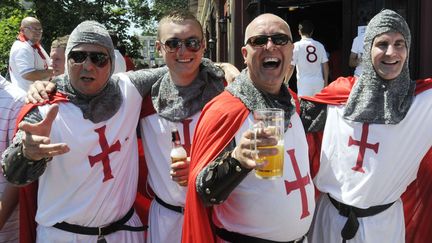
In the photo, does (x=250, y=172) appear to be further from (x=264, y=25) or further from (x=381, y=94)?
(x=381, y=94)

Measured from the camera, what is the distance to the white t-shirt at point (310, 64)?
7004 millimetres

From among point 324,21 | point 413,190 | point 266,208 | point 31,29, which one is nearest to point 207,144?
point 266,208

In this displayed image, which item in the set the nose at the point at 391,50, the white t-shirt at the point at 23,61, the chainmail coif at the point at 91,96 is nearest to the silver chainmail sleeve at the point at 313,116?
the nose at the point at 391,50

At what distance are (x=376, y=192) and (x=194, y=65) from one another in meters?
1.30

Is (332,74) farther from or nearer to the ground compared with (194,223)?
farther from the ground

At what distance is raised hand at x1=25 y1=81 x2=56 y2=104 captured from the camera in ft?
8.27

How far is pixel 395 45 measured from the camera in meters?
2.82

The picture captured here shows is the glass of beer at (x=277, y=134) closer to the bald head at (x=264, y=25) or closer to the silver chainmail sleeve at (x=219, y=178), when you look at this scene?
A: the silver chainmail sleeve at (x=219, y=178)

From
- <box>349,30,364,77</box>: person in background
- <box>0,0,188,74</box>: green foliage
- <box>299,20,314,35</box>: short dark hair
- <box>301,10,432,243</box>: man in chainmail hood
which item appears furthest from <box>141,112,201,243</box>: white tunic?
<box>0,0,188,74</box>: green foliage

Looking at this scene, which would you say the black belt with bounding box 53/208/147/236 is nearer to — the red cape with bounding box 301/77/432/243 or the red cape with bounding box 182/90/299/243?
the red cape with bounding box 182/90/299/243

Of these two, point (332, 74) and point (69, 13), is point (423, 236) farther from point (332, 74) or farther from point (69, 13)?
point (69, 13)

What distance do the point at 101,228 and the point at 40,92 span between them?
0.81 metres

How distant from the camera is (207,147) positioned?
2.36 metres

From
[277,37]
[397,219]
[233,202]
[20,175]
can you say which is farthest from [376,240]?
[20,175]
